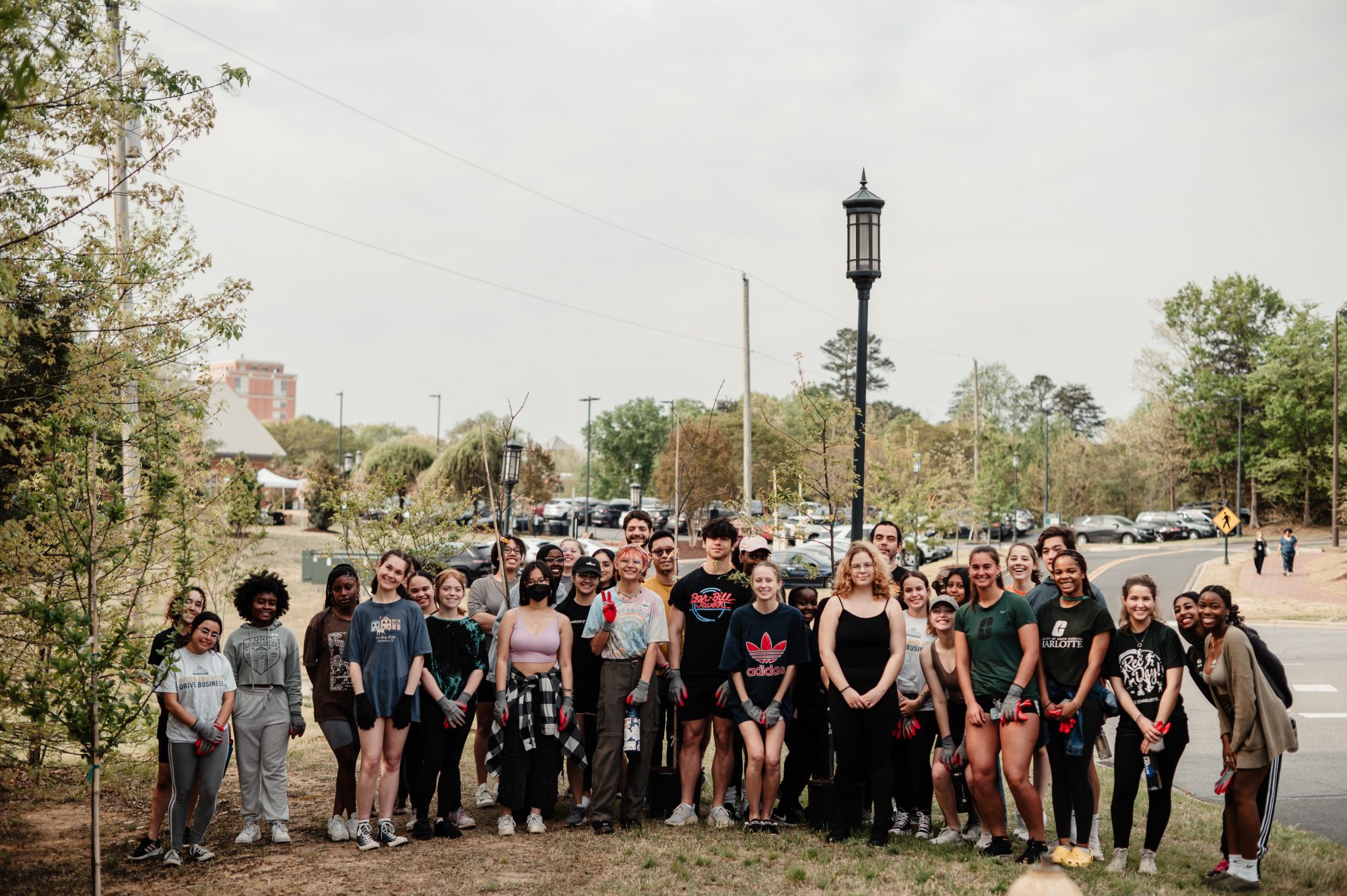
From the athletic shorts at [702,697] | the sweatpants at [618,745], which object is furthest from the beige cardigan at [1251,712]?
the sweatpants at [618,745]

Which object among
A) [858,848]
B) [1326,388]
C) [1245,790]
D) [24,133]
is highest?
[1326,388]

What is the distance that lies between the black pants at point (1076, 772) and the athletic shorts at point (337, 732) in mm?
4153

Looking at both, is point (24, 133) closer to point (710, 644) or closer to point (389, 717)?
point (389, 717)

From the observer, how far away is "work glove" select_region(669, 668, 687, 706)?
6.80 m

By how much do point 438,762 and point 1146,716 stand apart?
13.9 ft

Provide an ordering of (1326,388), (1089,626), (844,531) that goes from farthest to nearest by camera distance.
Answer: (1326,388)
(844,531)
(1089,626)

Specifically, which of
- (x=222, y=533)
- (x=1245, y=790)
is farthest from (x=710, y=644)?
(x=222, y=533)

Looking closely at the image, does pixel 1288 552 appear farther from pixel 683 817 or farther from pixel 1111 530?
pixel 683 817

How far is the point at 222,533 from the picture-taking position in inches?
479

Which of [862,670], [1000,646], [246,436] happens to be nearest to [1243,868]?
[1000,646]

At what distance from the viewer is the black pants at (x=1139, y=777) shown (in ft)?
19.4

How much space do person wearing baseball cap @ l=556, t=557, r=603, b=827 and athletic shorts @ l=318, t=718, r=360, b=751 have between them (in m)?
1.42

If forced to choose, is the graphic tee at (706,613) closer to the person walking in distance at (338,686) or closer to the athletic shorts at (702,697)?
the athletic shorts at (702,697)

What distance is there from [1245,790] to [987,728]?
4.50 ft
